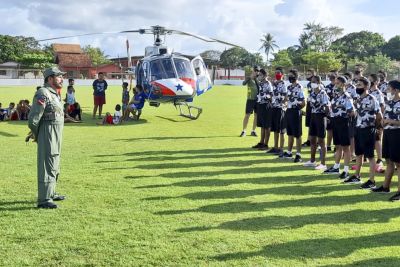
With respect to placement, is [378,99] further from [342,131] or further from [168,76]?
[168,76]

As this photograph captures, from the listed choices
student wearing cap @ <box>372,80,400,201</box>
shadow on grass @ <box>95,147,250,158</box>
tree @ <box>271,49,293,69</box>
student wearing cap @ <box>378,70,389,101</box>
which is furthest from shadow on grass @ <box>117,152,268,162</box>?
tree @ <box>271,49,293,69</box>

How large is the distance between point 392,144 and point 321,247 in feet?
10.2

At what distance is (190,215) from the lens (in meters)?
6.46

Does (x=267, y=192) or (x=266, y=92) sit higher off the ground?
(x=266, y=92)

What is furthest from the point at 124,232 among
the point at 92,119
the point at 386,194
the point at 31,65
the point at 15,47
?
the point at 15,47

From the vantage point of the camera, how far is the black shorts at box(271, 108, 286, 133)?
1166 centimetres

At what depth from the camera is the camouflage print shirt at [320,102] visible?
32.0 ft

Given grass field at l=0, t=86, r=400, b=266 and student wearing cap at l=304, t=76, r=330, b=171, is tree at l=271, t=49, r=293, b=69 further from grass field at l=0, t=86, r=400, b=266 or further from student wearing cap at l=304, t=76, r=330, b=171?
grass field at l=0, t=86, r=400, b=266

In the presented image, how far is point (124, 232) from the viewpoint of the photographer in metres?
5.72

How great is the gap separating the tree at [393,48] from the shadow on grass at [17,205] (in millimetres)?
102209

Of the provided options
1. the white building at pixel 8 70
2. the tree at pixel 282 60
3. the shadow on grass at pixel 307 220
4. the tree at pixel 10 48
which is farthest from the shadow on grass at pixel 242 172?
the tree at pixel 10 48

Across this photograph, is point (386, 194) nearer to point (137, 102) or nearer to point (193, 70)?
point (193, 70)

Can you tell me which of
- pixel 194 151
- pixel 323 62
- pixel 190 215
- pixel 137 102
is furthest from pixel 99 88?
pixel 323 62

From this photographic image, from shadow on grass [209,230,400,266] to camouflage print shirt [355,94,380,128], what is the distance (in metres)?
2.96
